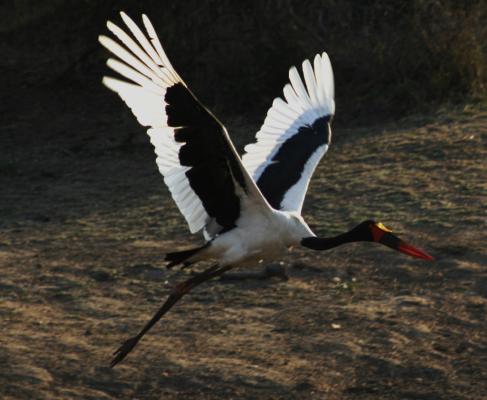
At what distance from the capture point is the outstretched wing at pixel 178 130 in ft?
15.9

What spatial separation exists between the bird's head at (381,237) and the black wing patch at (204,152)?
0.62 meters

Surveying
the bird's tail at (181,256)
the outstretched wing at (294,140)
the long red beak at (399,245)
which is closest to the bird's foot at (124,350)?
the bird's tail at (181,256)

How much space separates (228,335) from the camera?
5719 millimetres

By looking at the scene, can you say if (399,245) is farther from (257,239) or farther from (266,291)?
(266,291)

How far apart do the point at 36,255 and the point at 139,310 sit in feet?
3.64


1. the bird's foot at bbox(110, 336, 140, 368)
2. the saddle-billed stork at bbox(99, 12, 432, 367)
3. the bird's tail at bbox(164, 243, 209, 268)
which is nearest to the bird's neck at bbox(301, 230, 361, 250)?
the saddle-billed stork at bbox(99, 12, 432, 367)

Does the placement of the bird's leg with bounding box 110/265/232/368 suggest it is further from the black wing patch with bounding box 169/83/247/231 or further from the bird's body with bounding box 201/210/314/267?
the black wing patch with bounding box 169/83/247/231

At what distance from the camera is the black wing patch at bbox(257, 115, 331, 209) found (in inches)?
243

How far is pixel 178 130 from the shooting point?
5008mm

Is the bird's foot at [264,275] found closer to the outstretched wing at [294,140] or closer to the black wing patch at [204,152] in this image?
the outstretched wing at [294,140]

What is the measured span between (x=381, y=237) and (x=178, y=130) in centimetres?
122

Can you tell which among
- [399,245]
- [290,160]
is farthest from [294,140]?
[399,245]

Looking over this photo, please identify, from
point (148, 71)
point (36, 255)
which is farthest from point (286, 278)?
point (148, 71)

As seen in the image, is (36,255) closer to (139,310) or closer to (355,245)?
(139,310)
